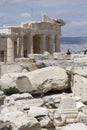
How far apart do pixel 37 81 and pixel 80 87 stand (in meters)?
1.60

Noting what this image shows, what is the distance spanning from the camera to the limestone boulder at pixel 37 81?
16.9 m

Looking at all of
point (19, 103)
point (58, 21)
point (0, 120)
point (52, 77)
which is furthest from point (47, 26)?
point (0, 120)

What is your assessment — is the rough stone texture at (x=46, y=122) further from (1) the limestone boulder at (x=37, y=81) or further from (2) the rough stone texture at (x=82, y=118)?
(1) the limestone boulder at (x=37, y=81)

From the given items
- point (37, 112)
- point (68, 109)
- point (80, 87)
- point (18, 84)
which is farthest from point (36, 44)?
point (37, 112)

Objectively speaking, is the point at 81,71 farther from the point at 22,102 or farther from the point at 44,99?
the point at 22,102

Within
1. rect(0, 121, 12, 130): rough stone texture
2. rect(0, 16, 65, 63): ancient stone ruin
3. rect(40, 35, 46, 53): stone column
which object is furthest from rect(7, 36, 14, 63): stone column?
rect(0, 121, 12, 130): rough stone texture

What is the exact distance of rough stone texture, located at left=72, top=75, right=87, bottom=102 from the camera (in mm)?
16852

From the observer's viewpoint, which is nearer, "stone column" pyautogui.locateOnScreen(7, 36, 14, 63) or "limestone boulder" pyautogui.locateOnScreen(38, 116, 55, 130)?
"limestone boulder" pyautogui.locateOnScreen(38, 116, 55, 130)

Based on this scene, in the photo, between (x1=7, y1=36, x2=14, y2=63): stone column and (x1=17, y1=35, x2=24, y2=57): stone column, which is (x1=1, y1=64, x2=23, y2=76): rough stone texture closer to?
(x1=7, y1=36, x2=14, y2=63): stone column

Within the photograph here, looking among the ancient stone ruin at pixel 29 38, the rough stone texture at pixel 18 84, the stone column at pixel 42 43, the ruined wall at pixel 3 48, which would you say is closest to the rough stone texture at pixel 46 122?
the rough stone texture at pixel 18 84

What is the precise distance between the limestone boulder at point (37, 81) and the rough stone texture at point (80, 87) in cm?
40

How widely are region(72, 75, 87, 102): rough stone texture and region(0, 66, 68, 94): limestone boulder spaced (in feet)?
1.31

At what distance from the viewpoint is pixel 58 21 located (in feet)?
147

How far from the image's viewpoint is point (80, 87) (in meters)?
17.2
